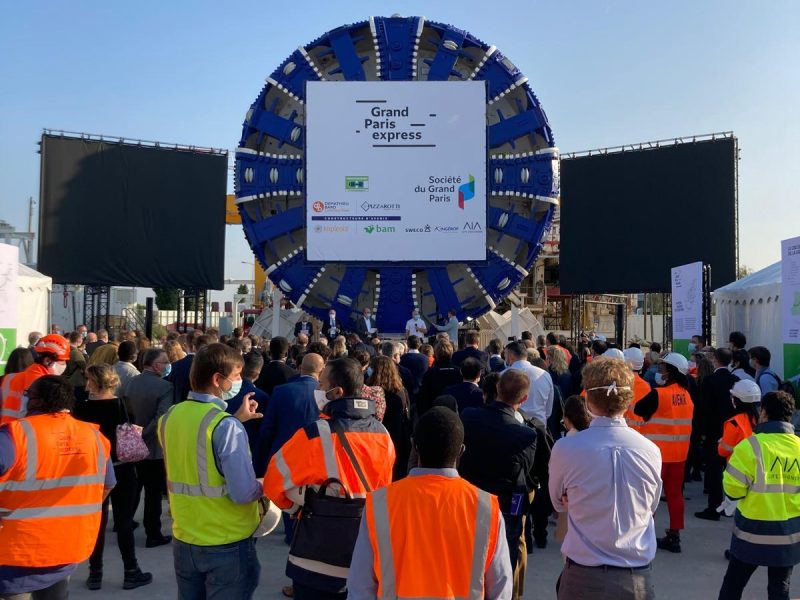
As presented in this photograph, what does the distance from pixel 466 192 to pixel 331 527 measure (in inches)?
561

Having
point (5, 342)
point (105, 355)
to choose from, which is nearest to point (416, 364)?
point (105, 355)

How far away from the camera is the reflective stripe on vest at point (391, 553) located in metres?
2.33

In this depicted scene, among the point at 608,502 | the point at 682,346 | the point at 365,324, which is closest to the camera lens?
the point at 608,502

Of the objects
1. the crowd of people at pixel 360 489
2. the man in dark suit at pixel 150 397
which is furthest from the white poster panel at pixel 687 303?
the man in dark suit at pixel 150 397

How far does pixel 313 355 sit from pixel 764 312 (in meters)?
9.17

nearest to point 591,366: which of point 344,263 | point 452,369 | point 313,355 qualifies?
point 313,355

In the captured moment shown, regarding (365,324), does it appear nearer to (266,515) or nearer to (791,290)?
(791,290)

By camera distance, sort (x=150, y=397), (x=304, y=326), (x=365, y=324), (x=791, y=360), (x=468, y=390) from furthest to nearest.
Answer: (x=304, y=326) → (x=365, y=324) → (x=791, y=360) → (x=468, y=390) → (x=150, y=397)

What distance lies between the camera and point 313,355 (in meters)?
5.00

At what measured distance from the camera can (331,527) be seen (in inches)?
120

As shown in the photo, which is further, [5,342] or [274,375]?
[5,342]

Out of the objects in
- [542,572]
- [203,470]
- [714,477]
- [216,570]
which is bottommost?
[542,572]

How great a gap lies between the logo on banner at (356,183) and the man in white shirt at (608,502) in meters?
13.9

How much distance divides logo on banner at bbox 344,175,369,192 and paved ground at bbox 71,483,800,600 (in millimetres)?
11195
